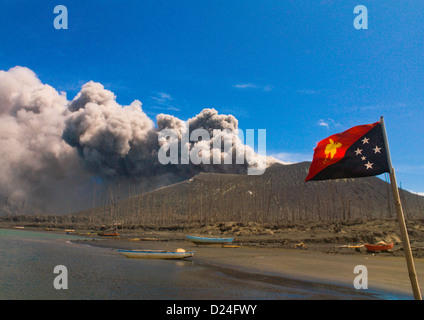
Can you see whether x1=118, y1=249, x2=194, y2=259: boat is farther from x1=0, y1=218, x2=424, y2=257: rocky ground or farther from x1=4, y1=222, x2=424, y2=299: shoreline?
x1=0, y1=218, x2=424, y2=257: rocky ground

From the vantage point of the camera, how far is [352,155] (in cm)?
975

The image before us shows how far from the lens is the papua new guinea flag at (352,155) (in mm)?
9453

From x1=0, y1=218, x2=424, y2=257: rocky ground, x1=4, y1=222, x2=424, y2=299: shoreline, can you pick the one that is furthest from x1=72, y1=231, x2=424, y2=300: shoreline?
x1=0, y1=218, x2=424, y2=257: rocky ground

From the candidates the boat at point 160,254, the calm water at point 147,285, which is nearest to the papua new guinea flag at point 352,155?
the calm water at point 147,285

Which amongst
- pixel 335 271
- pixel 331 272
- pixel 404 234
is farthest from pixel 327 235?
pixel 404 234

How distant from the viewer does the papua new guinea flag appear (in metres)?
9.45

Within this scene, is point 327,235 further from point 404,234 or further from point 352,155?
point 404,234

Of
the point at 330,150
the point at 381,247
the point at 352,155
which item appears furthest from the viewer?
the point at 381,247

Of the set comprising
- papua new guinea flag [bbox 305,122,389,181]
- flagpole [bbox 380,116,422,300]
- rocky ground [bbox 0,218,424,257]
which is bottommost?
rocky ground [bbox 0,218,424,257]

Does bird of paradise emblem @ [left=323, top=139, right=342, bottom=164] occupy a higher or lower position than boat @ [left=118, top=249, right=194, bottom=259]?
higher

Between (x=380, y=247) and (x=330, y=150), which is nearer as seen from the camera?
(x=330, y=150)
